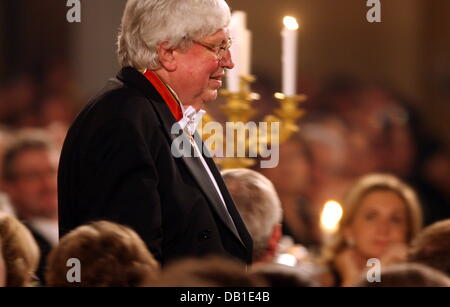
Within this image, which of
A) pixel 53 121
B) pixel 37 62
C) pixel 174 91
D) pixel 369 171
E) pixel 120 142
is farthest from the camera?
pixel 37 62

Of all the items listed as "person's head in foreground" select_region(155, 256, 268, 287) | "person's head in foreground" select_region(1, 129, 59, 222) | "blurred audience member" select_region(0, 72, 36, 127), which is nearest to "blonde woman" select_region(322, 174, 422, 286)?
"person's head in foreground" select_region(1, 129, 59, 222)

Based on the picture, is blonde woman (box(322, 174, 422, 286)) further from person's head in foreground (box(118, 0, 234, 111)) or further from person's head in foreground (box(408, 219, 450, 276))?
person's head in foreground (box(118, 0, 234, 111))

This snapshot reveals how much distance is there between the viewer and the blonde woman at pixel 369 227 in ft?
13.7

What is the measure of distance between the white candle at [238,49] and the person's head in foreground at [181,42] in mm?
471

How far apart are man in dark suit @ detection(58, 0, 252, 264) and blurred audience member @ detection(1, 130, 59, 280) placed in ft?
6.66

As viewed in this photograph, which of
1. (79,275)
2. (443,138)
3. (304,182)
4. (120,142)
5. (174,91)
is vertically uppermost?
(443,138)

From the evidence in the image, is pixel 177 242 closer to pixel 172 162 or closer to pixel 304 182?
pixel 172 162

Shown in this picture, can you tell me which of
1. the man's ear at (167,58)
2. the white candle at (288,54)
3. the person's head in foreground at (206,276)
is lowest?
the person's head in foreground at (206,276)

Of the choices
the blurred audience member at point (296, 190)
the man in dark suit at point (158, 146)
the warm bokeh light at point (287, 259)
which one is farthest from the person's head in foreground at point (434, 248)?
the blurred audience member at point (296, 190)

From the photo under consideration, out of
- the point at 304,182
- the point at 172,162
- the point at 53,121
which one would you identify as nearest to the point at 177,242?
the point at 172,162

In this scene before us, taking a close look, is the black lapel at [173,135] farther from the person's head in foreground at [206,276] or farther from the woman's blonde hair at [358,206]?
the woman's blonde hair at [358,206]

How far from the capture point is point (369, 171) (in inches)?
254

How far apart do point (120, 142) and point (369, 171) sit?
3830 mm

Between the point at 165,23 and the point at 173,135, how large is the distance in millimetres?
295
